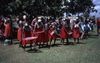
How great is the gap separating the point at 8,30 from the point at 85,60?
342 inches

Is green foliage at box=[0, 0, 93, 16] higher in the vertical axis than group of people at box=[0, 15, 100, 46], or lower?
higher

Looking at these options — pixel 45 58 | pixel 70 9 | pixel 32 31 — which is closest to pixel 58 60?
pixel 45 58

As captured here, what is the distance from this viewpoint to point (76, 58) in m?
13.6

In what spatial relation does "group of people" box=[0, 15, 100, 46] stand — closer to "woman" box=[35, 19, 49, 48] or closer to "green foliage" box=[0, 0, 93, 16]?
"woman" box=[35, 19, 49, 48]

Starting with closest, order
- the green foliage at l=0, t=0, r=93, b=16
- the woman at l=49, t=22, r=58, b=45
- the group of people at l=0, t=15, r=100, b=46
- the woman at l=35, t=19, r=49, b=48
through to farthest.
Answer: the group of people at l=0, t=15, r=100, b=46 < the woman at l=35, t=19, r=49, b=48 < the woman at l=49, t=22, r=58, b=45 < the green foliage at l=0, t=0, r=93, b=16

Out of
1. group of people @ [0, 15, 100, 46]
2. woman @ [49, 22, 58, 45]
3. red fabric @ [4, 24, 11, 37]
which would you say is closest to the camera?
group of people @ [0, 15, 100, 46]

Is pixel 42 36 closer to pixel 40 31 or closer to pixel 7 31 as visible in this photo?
pixel 40 31

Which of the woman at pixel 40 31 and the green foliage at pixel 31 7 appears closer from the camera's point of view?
the woman at pixel 40 31

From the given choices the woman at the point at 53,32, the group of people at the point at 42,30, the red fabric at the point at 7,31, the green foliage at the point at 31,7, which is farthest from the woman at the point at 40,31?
the green foliage at the point at 31,7

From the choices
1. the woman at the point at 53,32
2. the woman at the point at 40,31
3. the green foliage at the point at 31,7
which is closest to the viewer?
the woman at the point at 40,31

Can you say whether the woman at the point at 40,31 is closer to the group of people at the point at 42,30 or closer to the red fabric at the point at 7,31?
the group of people at the point at 42,30

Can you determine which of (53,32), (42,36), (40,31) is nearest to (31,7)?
(53,32)

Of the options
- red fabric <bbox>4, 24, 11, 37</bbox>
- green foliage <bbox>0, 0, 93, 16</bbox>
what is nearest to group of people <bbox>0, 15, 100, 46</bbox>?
red fabric <bbox>4, 24, 11, 37</bbox>

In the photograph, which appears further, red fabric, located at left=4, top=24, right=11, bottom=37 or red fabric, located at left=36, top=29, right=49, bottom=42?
red fabric, located at left=4, top=24, right=11, bottom=37
